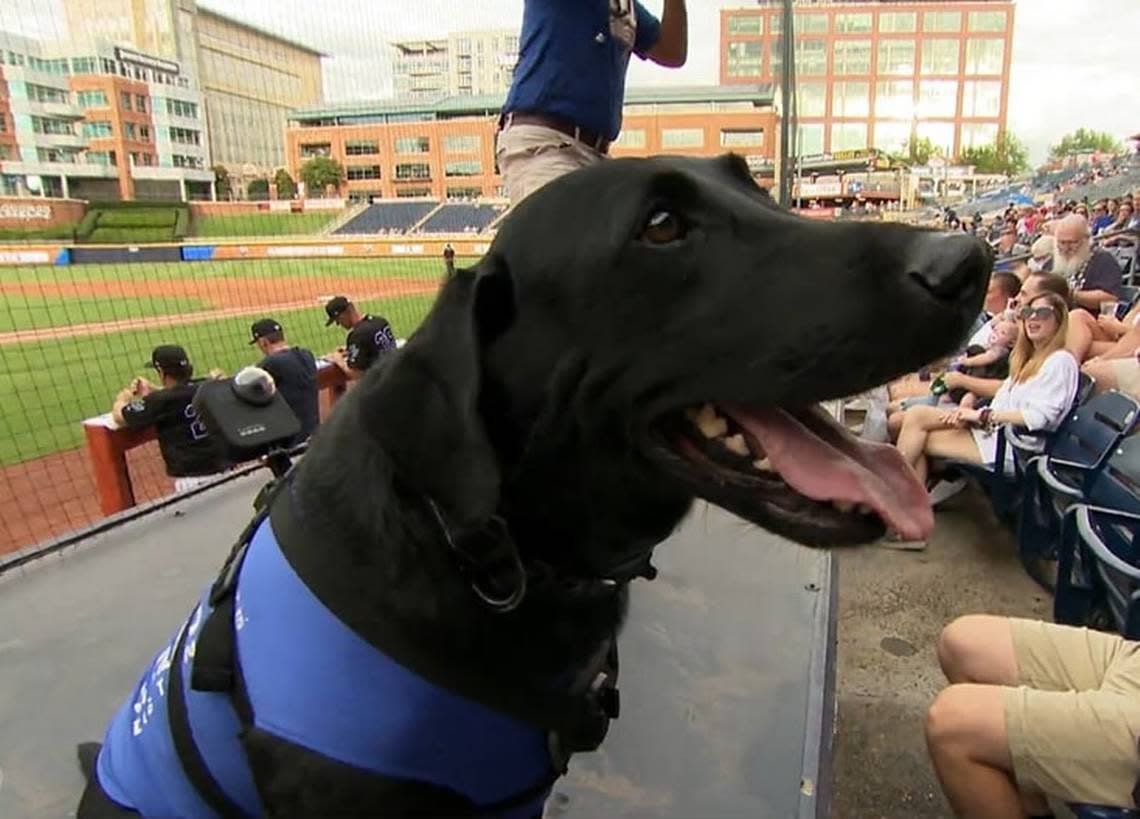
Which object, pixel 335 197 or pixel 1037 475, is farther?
pixel 335 197

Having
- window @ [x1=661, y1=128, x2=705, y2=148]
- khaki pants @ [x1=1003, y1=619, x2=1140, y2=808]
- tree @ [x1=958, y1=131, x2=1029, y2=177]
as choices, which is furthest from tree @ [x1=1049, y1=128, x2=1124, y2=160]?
khaki pants @ [x1=1003, y1=619, x2=1140, y2=808]

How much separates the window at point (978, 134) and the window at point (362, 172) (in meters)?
81.1

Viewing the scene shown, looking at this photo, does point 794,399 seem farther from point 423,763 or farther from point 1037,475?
point 1037,475

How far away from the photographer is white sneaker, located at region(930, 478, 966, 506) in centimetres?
527

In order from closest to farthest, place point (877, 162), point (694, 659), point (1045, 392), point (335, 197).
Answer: point (694, 659), point (1045, 392), point (335, 197), point (877, 162)

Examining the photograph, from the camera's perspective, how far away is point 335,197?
59.3 metres

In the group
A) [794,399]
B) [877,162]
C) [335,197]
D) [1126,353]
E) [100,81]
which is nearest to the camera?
[794,399]

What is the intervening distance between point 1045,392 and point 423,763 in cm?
421

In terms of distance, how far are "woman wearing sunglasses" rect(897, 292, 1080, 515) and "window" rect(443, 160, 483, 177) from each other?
52857mm

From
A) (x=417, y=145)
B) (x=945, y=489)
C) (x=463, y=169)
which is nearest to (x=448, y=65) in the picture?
(x=945, y=489)

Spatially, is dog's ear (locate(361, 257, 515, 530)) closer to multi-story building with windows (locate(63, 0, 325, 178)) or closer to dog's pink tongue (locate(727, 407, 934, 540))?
dog's pink tongue (locate(727, 407, 934, 540))

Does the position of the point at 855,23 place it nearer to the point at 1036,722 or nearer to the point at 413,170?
the point at 413,170

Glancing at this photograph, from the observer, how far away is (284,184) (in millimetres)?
61438

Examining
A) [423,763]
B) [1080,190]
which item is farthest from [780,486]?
[1080,190]
